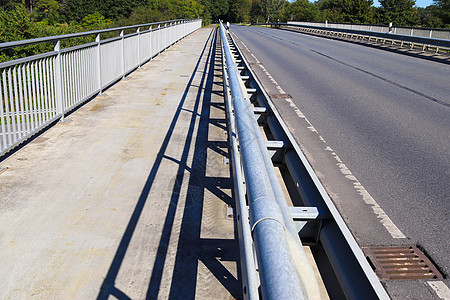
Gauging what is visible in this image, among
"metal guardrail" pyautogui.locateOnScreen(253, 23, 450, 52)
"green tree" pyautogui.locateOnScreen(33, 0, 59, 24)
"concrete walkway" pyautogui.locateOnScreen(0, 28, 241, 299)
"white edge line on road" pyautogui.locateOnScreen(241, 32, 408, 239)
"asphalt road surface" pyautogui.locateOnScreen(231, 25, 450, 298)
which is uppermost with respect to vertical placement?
"green tree" pyautogui.locateOnScreen(33, 0, 59, 24)

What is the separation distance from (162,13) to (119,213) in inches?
3709

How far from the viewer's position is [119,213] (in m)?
4.64

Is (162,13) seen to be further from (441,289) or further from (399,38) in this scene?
(441,289)

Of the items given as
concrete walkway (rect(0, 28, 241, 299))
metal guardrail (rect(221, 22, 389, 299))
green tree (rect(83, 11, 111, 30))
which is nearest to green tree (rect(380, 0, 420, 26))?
green tree (rect(83, 11, 111, 30))

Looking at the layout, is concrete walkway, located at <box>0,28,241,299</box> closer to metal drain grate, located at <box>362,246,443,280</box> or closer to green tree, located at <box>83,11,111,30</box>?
metal drain grate, located at <box>362,246,443,280</box>

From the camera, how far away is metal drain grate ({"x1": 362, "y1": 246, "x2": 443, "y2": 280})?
10.9 ft

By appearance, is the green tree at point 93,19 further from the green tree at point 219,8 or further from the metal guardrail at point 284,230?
the metal guardrail at point 284,230

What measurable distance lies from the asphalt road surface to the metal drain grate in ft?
A: 0.36

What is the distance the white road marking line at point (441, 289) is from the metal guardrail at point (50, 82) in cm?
516

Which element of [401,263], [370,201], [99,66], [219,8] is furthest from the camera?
[219,8]

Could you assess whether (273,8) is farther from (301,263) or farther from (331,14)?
(301,263)

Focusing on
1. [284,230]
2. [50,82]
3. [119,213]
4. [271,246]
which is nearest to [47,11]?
[50,82]

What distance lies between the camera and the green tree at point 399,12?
314 ft

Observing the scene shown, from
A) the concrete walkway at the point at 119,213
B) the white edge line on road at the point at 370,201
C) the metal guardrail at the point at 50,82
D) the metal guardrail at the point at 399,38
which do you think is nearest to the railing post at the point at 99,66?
the metal guardrail at the point at 50,82
